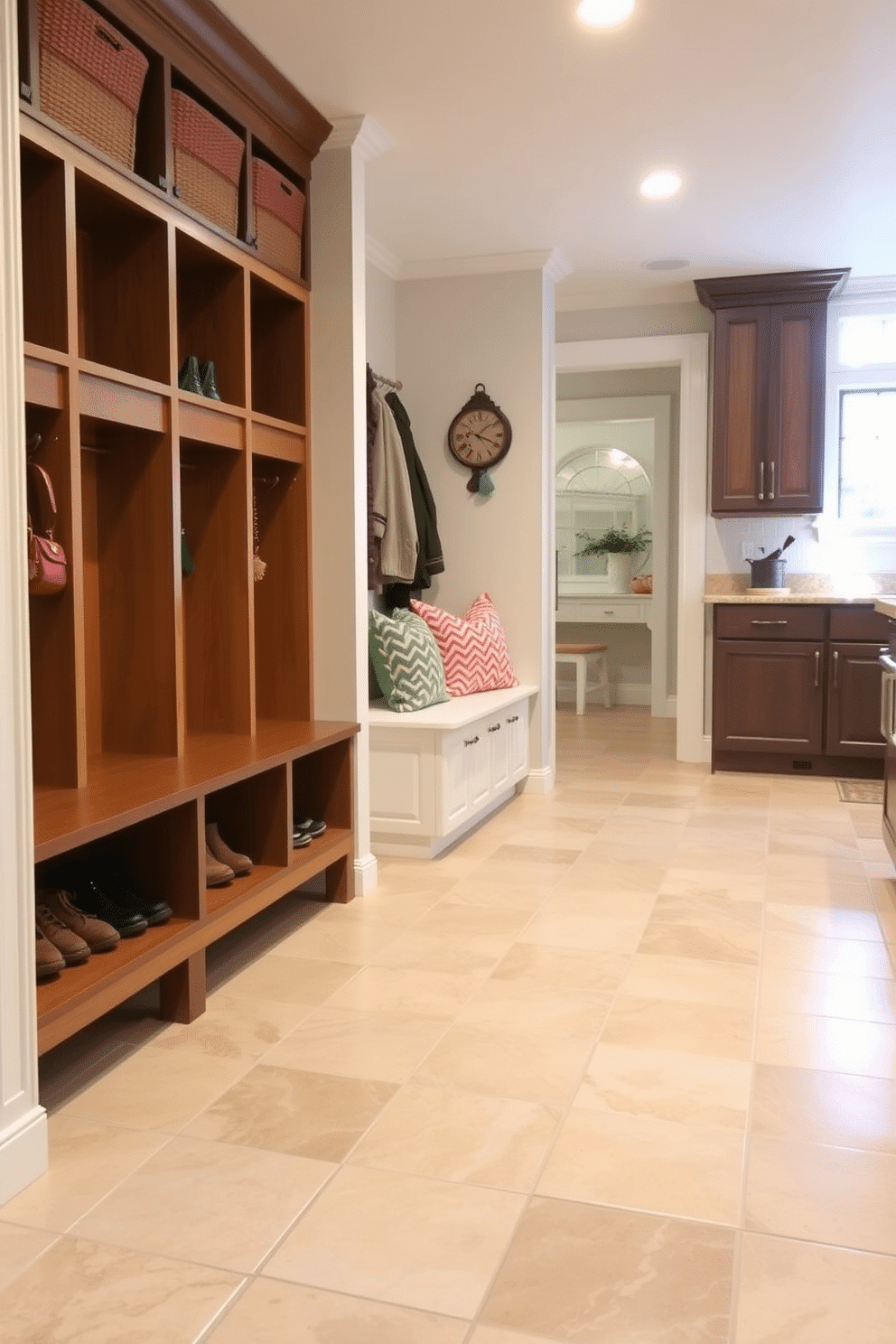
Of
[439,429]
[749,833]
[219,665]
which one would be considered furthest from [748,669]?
[219,665]

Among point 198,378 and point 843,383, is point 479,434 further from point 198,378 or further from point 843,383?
point 198,378

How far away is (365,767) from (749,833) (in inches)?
66.9

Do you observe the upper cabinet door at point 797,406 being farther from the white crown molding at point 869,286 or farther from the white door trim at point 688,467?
the white door trim at point 688,467

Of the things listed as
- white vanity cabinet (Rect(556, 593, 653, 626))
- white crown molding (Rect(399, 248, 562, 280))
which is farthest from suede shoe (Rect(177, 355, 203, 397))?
white vanity cabinet (Rect(556, 593, 653, 626))

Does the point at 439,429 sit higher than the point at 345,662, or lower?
higher

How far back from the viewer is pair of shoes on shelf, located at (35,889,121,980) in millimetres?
2148

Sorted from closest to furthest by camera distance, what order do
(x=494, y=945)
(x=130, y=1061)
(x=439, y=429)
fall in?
(x=130, y=1061)
(x=494, y=945)
(x=439, y=429)

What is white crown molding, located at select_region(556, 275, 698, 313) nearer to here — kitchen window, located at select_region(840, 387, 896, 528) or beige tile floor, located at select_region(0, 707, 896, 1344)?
kitchen window, located at select_region(840, 387, 896, 528)

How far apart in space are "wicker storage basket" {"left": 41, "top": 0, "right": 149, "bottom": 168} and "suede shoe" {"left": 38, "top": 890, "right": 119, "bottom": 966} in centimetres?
167

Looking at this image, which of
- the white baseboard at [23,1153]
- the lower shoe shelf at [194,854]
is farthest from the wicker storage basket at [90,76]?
the white baseboard at [23,1153]

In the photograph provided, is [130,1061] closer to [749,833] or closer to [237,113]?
[237,113]

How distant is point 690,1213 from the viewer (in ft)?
5.72

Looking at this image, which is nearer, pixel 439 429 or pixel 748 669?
pixel 439 429

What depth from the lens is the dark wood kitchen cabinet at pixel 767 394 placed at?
5.54 meters
